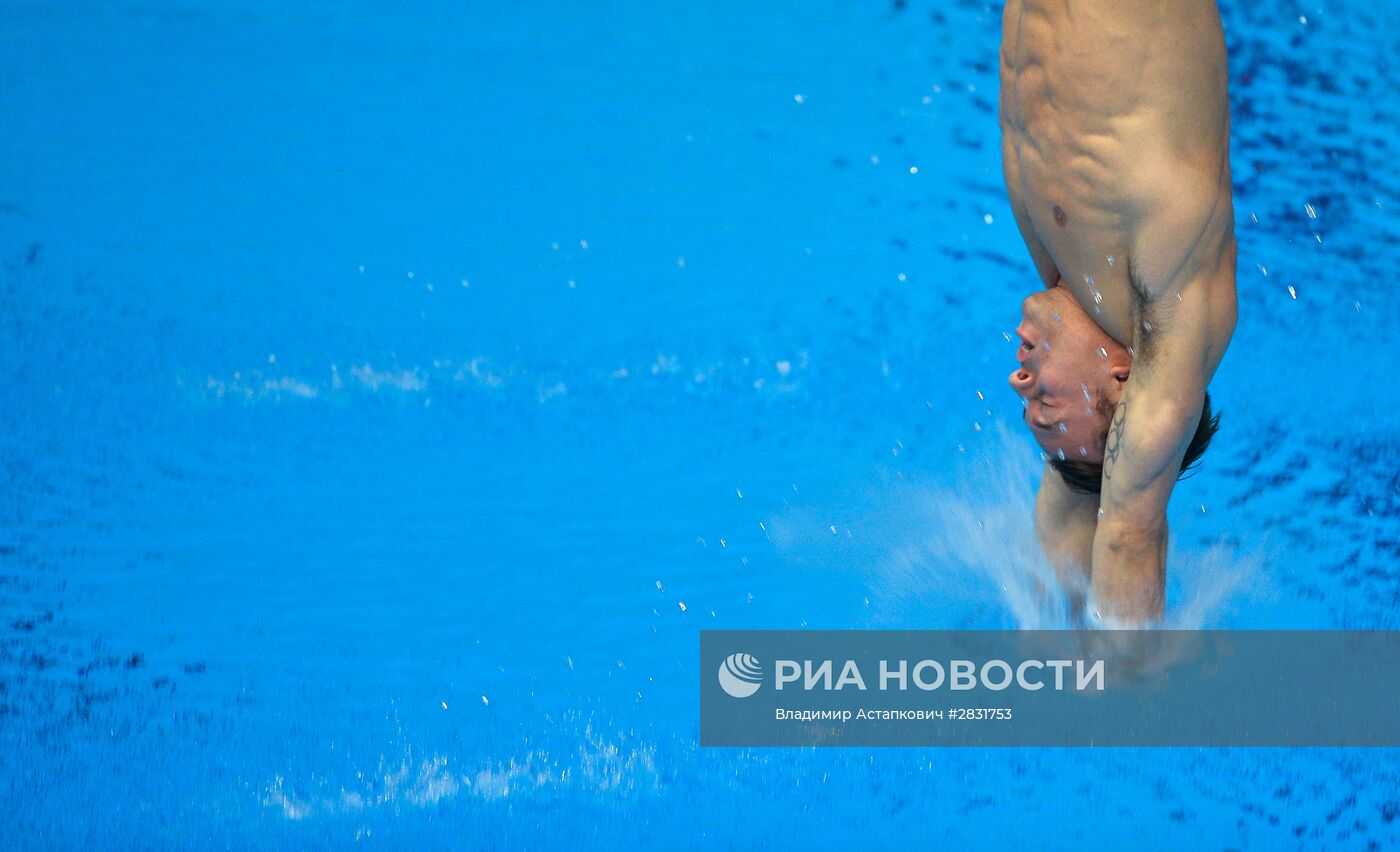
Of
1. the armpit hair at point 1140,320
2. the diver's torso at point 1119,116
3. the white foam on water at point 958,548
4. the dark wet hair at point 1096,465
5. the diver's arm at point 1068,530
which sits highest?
the diver's torso at point 1119,116

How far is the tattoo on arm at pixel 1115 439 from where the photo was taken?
2322mm

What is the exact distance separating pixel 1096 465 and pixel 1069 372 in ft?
0.58

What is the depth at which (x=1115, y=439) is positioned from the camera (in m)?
2.34

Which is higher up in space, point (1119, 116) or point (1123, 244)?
point (1119, 116)

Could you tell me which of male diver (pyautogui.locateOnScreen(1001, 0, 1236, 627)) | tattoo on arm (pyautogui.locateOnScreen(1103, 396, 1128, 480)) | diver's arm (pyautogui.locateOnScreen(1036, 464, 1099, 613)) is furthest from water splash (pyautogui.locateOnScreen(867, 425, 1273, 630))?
tattoo on arm (pyautogui.locateOnScreen(1103, 396, 1128, 480))

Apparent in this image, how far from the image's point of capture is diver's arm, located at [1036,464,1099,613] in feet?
8.73

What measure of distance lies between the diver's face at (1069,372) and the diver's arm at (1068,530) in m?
0.17

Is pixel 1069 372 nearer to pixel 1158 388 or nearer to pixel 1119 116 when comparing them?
pixel 1158 388

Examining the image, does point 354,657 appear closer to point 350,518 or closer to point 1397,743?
point 350,518

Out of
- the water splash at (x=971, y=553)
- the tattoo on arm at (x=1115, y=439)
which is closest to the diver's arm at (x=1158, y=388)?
the tattoo on arm at (x=1115, y=439)

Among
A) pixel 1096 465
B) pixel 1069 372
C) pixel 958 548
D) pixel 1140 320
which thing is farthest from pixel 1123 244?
pixel 958 548

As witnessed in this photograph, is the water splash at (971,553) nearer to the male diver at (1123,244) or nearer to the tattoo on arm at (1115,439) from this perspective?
the male diver at (1123,244)

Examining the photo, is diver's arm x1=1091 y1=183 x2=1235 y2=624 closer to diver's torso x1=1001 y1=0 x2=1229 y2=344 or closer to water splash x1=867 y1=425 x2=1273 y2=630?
diver's torso x1=1001 y1=0 x2=1229 y2=344

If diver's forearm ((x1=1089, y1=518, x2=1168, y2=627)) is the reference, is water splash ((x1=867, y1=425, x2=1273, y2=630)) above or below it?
below
